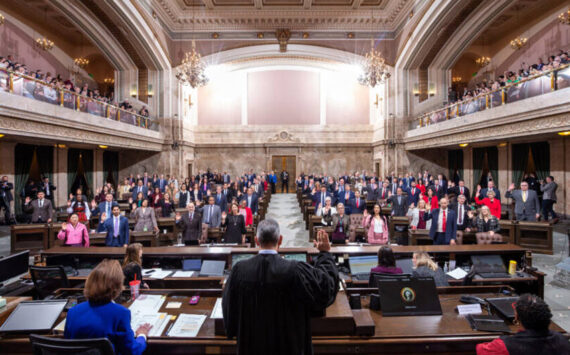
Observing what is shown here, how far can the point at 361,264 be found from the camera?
4410 millimetres

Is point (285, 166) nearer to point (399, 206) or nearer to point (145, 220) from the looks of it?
point (399, 206)

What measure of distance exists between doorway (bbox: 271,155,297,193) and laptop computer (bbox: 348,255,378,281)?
18467 millimetres

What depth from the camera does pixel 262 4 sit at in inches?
719

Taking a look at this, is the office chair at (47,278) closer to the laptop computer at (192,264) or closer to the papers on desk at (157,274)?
the papers on desk at (157,274)

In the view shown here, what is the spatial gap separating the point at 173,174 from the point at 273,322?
19.0 meters

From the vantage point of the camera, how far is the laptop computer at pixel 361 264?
4.32 meters

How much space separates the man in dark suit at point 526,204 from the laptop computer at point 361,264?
5972 mm

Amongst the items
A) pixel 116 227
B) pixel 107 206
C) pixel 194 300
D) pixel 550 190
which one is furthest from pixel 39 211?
pixel 550 190

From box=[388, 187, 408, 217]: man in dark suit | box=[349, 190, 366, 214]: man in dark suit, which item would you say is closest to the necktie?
box=[349, 190, 366, 214]: man in dark suit

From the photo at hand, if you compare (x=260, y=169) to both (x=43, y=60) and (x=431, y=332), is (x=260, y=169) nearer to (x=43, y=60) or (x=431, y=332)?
(x=43, y=60)

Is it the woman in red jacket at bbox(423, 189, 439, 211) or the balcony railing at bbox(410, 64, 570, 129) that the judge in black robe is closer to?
the woman in red jacket at bbox(423, 189, 439, 211)

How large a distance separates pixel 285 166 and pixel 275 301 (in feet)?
70.0

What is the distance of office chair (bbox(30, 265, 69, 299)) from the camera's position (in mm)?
3902

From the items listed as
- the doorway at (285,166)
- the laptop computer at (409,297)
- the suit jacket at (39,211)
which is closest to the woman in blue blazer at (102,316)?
the laptop computer at (409,297)
